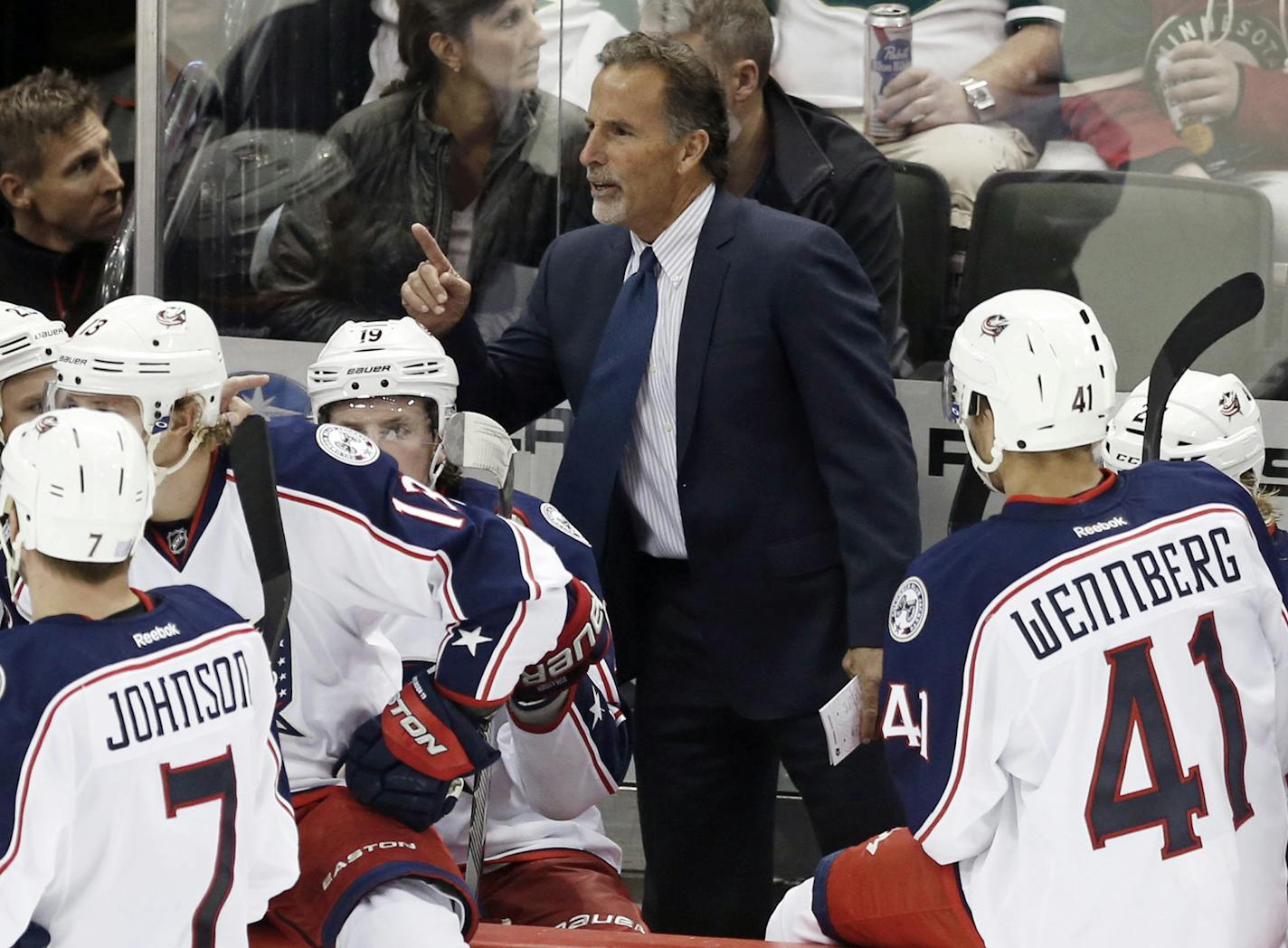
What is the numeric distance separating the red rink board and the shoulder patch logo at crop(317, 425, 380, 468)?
63 cm

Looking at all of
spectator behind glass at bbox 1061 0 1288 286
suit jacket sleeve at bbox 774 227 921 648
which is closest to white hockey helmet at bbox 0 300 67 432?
suit jacket sleeve at bbox 774 227 921 648

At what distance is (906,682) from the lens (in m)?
2.04

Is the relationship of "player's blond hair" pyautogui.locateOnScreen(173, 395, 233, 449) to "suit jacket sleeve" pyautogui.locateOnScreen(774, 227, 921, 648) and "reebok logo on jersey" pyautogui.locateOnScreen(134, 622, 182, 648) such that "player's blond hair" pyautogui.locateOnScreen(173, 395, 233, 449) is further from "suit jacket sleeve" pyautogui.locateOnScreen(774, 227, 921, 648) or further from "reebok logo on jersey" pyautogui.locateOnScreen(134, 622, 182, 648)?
"suit jacket sleeve" pyautogui.locateOnScreen(774, 227, 921, 648)

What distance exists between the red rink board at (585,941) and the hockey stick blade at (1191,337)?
86cm

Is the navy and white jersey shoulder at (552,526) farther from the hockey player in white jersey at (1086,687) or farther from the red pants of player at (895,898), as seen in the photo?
the hockey player in white jersey at (1086,687)

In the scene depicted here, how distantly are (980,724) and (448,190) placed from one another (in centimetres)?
236

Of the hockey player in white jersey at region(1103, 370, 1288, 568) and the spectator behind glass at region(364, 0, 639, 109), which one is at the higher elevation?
the spectator behind glass at region(364, 0, 639, 109)

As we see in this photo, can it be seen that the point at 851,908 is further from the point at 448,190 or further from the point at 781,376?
the point at 448,190

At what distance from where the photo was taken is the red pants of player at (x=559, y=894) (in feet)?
8.44

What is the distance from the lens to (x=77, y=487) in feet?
5.99

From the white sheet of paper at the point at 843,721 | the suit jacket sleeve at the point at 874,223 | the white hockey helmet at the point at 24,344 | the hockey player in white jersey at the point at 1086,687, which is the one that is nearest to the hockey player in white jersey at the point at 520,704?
the white sheet of paper at the point at 843,721

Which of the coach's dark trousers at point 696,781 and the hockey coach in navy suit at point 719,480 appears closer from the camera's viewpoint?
the hockey coach in navy suit at point 719,480

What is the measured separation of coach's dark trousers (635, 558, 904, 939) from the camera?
296 cm

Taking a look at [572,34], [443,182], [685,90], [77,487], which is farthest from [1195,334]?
[443,182]
